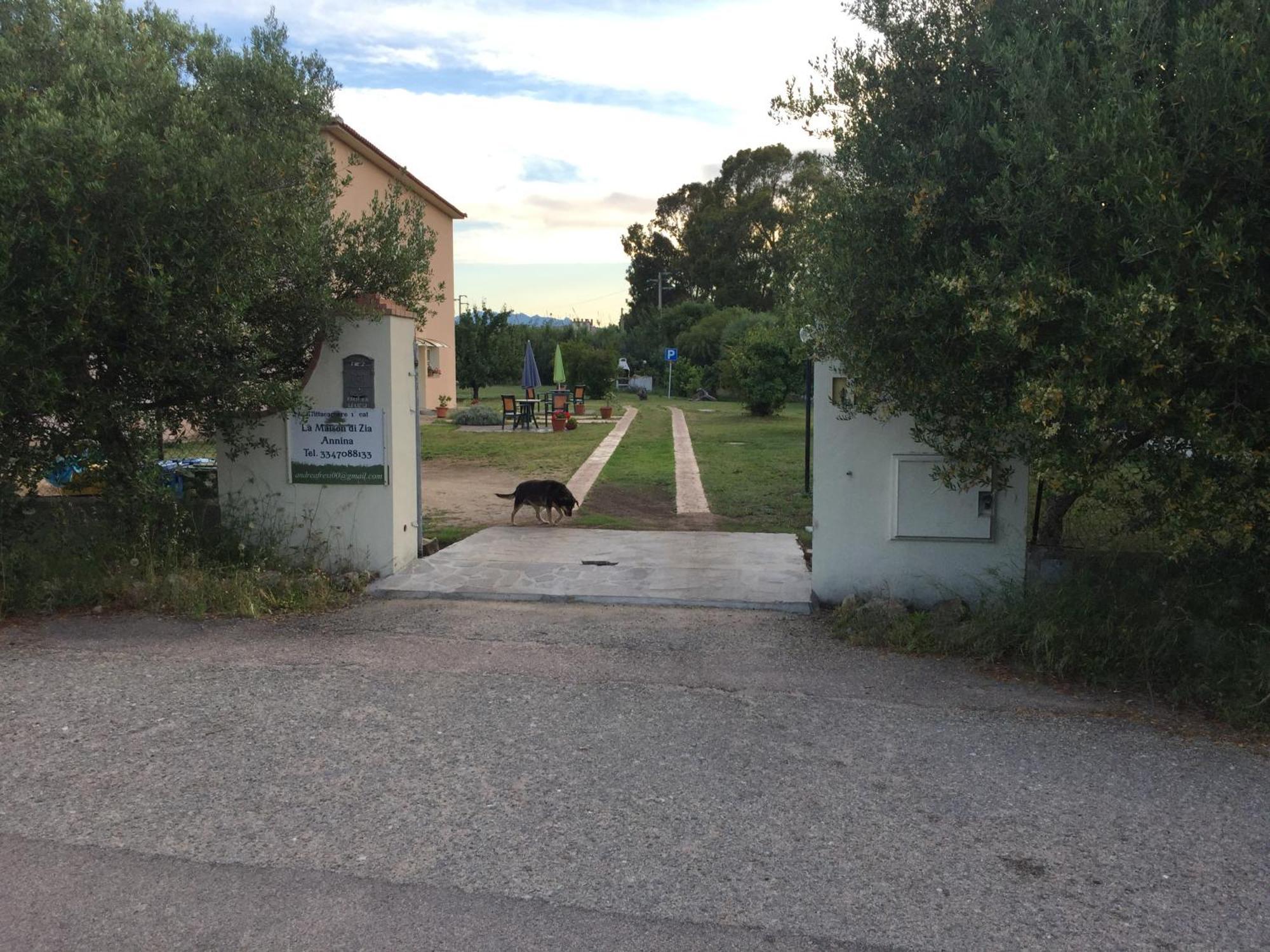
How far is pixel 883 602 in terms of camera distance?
21.7ft

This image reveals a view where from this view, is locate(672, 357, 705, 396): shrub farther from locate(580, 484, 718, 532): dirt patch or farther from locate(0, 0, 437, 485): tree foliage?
locate(0, 0, 437, 485): tree foliage

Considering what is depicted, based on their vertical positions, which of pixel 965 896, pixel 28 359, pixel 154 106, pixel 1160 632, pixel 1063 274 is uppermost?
pixel 154 106

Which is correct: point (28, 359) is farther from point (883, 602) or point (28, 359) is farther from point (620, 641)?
point (883, 602)

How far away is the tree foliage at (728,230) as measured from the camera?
63938mm

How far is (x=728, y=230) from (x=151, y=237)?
62553 mm

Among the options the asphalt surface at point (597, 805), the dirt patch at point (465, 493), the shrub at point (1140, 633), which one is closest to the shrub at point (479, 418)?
the dirt patch at point (465, 493)

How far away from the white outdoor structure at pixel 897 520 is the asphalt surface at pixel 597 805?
107 cm

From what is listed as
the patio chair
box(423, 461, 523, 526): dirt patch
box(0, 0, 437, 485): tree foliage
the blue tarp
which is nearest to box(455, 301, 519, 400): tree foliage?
the blue tarp

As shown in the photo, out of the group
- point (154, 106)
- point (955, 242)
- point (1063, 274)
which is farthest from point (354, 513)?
point (1063, 274)

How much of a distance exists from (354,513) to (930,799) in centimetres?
522

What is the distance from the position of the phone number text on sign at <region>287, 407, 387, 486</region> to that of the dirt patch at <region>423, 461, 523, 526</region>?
2920mm

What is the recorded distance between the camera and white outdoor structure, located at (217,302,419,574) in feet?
25.2

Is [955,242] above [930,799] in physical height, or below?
above

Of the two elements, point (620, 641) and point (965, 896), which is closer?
point (965, 896)
